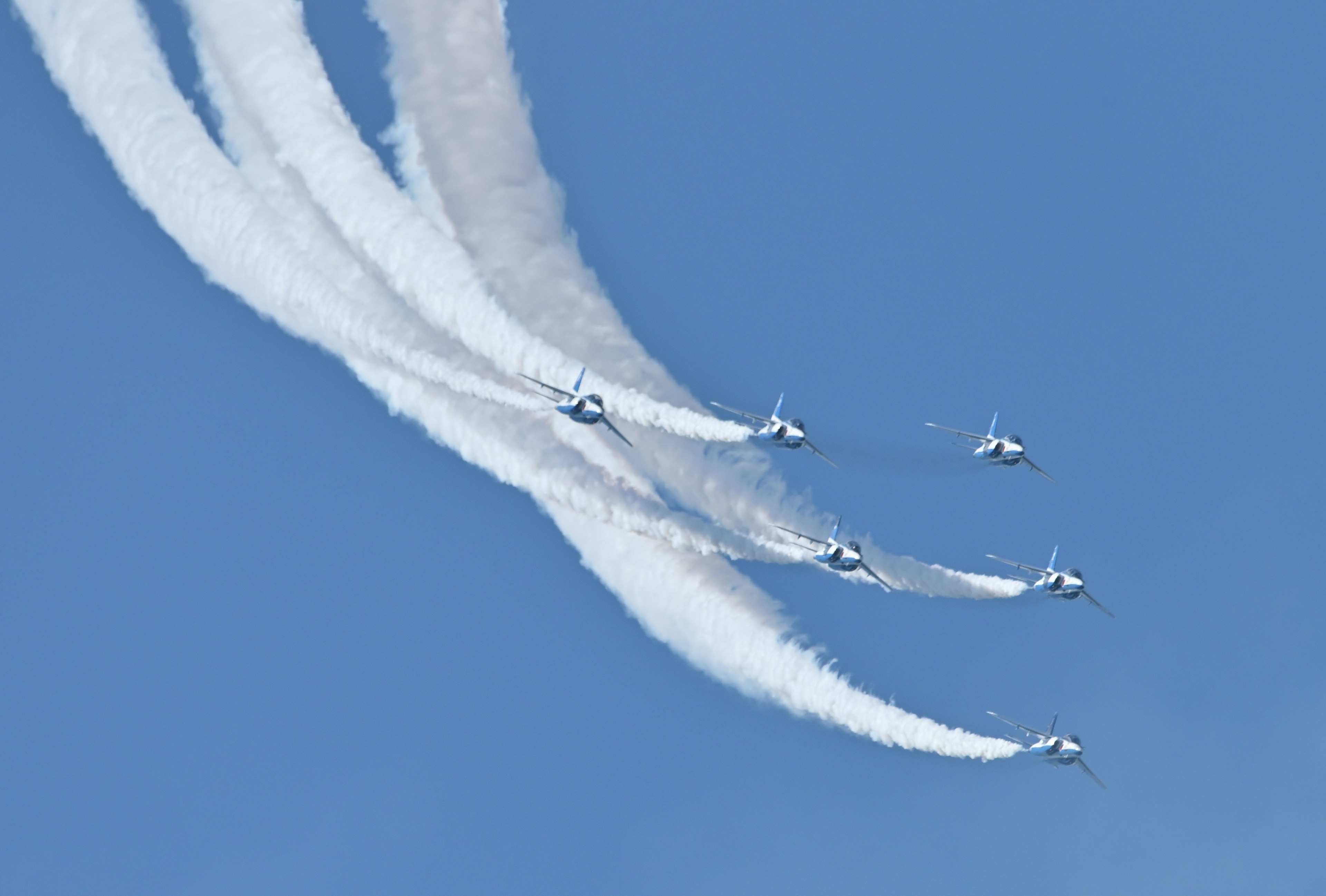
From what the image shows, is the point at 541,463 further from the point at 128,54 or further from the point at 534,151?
the point at 128,54

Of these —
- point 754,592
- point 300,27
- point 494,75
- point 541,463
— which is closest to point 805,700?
point 754,592

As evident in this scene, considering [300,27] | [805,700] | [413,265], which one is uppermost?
[300,27]

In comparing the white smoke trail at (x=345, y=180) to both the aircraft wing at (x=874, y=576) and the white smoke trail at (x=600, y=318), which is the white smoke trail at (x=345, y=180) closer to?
the white smoke trail at (x=600, y=318)

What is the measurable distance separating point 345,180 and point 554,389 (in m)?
9.29

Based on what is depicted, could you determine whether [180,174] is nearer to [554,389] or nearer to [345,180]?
[345,180]

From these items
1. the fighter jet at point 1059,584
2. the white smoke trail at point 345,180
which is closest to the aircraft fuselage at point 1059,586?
the fighter jet at point 1059,584

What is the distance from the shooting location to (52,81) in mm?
54125

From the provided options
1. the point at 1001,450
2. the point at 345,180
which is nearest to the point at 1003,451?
the point at 1001,450

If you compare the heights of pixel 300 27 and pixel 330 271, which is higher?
pixel 300 27

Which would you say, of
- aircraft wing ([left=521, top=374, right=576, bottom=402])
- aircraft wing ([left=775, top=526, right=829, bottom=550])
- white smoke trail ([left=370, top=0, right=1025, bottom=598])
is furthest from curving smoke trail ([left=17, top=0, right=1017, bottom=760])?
white smoke trail ([left=370, top=0, right=1025, bottom=598])

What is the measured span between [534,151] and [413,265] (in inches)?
258

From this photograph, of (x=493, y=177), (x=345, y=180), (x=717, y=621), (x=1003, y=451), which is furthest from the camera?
(x=1003, y=451)

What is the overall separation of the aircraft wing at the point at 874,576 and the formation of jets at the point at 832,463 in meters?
0.03

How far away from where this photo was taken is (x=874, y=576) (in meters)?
60.6
